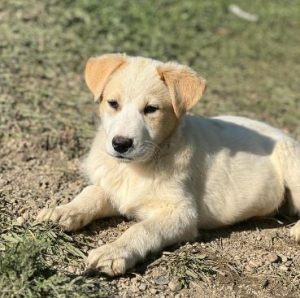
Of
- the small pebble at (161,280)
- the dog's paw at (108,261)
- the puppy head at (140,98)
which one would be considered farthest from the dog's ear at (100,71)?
the small pebble at (161,280)

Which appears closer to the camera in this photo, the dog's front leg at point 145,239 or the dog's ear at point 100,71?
the dog's front leg at point 145,239

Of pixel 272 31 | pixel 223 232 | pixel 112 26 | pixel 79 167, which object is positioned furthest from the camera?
pixel 272 31

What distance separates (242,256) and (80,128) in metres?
3.09

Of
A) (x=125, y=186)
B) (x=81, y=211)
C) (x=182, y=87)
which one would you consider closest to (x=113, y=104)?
(x=182, y=87)

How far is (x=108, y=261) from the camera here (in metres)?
4.94

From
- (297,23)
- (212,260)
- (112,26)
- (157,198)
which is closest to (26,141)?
(157,198)

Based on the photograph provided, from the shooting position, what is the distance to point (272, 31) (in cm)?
1395

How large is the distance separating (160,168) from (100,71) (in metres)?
1.01

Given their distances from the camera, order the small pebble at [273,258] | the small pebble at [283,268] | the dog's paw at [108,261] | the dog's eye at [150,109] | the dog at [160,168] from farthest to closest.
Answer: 1. the small pebble at [273,258]
2. the small pebble at [283,268]
3. the dog's eye at [150,109]
4. the dog at [160,168]
5. the dog's paw at [108,261]

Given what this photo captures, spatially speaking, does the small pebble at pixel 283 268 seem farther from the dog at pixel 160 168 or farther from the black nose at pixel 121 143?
the black nose at pixel 121 143

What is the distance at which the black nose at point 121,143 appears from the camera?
203 inches

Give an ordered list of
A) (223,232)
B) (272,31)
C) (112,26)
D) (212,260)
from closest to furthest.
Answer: (212,260)
(223,232)
(112,26)
(272,31)

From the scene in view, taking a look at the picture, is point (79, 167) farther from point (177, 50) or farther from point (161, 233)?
point (177, 50)

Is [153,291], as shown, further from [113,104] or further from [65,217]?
[113,104]
